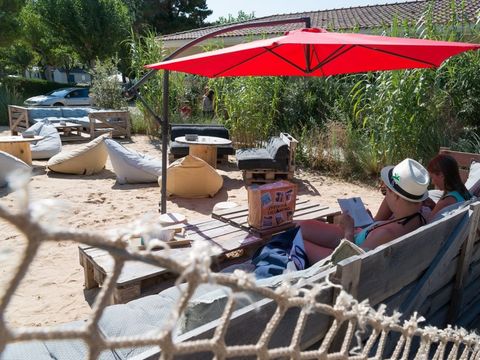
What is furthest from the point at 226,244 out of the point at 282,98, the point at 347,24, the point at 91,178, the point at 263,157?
the point at 347,24

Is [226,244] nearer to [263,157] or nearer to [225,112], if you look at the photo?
[263,157]

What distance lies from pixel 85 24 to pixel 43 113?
12617mm

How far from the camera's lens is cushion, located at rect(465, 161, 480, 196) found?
3590 millimetres

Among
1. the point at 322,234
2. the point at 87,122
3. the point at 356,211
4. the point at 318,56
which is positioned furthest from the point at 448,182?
the point at 87,122

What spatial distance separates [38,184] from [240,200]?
3.27 meters

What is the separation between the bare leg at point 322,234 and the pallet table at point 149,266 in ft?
1.58

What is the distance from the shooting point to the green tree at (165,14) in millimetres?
33438

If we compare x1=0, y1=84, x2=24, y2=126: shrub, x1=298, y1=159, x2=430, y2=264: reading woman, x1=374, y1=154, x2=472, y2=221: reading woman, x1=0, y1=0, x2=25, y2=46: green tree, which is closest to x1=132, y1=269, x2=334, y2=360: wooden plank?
x1=298, y1=159, x2=430, y2=264: reading woman

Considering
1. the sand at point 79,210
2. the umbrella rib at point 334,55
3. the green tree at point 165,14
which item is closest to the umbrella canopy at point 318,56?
the umbrella rib at point 334,55

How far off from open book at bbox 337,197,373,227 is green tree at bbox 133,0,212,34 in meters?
33.3

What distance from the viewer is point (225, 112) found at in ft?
31.9

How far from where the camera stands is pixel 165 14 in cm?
3425

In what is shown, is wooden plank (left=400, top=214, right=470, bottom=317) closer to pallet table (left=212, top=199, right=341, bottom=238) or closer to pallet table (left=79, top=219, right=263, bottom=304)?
pallet table (left=79, top=219, right=263, bottom=304)

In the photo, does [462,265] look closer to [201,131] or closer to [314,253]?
[314,253]
